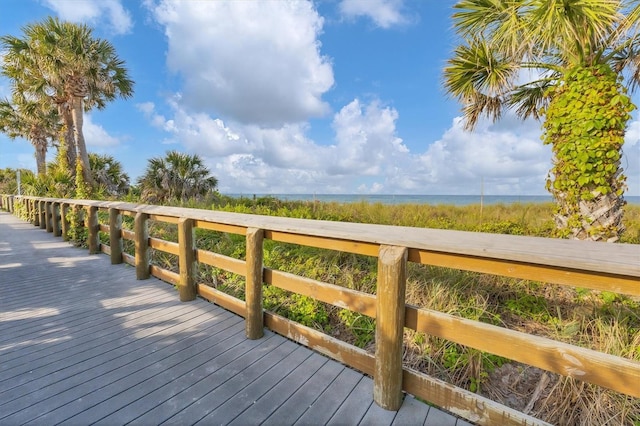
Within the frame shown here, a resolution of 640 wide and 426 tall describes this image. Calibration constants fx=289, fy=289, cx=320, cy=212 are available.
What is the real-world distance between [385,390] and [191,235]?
8.21 feet

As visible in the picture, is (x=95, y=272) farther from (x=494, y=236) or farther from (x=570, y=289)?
(x=570, y=289)

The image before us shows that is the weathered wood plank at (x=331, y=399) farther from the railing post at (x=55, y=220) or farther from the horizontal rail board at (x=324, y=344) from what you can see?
the railing post at (x=55, y=220)

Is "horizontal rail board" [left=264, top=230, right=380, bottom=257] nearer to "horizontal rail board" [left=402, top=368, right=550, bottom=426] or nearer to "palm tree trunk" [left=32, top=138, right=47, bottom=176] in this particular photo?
"horizontal rail board" [left=402, top=368, right=550, bottom=426]

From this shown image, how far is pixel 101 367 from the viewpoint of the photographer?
2080 mm

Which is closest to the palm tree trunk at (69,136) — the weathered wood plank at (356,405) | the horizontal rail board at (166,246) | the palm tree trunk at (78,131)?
the palm tree trunk at (78,131)

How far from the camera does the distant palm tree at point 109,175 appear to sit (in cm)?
1355

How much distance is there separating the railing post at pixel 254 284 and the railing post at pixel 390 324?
112cm

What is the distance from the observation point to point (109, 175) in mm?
14500

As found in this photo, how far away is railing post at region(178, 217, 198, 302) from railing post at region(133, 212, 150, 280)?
1030 mm

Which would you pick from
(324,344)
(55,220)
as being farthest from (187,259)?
(55,220)

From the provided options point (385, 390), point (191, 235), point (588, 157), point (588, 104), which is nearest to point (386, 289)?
point (385, 390)

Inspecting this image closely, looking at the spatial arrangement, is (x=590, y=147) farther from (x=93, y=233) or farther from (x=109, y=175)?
(x=109, y=175)

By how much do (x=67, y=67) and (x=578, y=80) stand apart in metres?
15.2

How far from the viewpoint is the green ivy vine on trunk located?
3.87 metres
